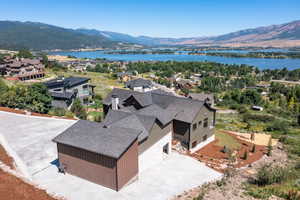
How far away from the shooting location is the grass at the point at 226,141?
26502 millimetres

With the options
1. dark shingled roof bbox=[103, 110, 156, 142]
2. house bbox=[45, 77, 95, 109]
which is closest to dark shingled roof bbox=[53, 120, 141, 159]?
dark shingled roof bbox=[103, 110, 156, 142]

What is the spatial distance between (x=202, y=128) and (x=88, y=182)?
14.0 m

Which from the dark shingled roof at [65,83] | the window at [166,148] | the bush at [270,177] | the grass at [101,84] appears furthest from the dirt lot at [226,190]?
the grass at [101,84]

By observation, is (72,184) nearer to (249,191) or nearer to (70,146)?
Result: (70,146)

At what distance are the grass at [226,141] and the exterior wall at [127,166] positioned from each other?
560 inches

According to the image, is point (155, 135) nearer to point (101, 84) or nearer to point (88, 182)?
point (88, 182)

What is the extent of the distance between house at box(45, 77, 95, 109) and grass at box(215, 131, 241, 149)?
27606 mm

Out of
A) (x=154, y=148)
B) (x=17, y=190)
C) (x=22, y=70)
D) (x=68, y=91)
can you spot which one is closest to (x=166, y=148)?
(x=154, y=148)

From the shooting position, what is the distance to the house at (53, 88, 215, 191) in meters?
14.9

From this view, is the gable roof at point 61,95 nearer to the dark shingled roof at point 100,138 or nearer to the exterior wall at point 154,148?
the dark shingled roof at point 100,138

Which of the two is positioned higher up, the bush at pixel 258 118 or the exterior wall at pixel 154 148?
the exterior wall at pixel 154 148

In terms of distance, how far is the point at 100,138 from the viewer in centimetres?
1546

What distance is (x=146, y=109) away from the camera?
2328 centimetres

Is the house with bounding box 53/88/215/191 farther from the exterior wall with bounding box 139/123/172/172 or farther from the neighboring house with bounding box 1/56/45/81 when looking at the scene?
the neighboring house with bounding box 1/56/45/81
